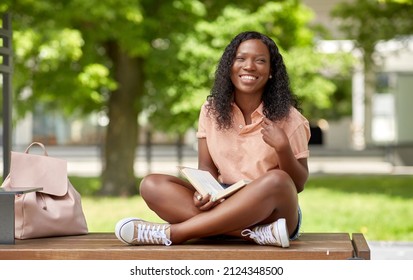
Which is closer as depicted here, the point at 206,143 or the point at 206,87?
the point at 206,143

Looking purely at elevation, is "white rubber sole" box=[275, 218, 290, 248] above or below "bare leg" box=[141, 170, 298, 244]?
below

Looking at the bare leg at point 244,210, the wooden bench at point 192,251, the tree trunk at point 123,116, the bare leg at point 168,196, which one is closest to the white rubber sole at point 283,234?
the wooden bench at point 192,251

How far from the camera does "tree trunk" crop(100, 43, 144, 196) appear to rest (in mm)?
17297

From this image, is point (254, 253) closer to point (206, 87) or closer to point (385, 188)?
point (206, 87)

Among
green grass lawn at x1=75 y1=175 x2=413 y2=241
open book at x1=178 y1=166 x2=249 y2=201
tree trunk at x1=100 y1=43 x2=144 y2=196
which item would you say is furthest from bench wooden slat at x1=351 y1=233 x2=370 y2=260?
tree trunk at x1=100 y1=43 x2=144 y2=196

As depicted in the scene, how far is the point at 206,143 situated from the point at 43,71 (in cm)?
1188

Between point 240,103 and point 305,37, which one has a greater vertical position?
point 305,37

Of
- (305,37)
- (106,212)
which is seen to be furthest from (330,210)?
(305,37)

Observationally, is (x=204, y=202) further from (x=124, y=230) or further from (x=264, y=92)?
(x=264, y=92)

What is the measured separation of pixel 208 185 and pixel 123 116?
13.2 m

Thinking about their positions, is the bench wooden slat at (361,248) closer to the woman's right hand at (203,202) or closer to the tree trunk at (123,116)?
the woman's right hand at (203,202)

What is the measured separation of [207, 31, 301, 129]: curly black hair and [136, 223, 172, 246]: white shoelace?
60cm

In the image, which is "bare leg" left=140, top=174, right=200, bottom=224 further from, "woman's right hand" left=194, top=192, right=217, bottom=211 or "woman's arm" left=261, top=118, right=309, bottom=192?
"woman's arm" left=261, top=118, right=309, bottom=192

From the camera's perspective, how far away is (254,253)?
13.1 feet
